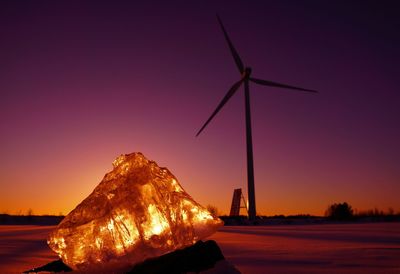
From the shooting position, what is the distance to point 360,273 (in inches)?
159

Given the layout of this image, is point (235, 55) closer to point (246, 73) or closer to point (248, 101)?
point (246, 73)

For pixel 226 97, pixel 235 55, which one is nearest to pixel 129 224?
pixel 226 97

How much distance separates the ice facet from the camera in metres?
4.26

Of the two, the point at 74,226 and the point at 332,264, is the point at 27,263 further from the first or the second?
the point at 332,264

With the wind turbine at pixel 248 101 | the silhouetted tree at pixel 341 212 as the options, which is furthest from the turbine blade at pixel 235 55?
the silhouetted tree at pixel 341 212

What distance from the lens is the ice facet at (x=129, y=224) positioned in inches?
168

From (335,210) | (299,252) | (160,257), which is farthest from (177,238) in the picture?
(335,210)

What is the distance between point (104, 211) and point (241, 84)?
27.6 m

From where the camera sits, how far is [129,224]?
14.2 ft

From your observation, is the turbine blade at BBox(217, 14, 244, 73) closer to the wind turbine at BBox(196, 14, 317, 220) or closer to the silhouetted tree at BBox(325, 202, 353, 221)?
the wind turbine at BBox(196, 14, 317, 220)

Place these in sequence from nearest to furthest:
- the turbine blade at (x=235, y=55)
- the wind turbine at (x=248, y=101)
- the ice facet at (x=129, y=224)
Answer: the ice facet at (x=129, y=224), the wind turbine at (x=248, y=101), the turbine blade at (x=235, y=55)

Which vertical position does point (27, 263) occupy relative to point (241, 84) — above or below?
below

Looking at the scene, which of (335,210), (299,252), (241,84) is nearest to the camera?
(299,252)

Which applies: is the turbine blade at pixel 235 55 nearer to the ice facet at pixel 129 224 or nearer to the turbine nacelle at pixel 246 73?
the turbine nacelle at pixel 246 73
